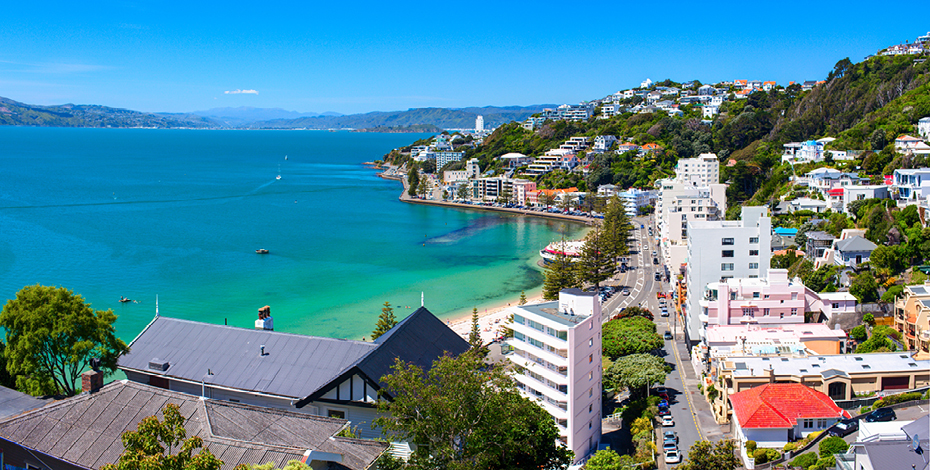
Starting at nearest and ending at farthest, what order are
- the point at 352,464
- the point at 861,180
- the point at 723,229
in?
the point at 352,464, the point at 723,229, the point at 861,180

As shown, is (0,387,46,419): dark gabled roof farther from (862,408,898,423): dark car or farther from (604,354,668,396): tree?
(862,408,898,423): dark car

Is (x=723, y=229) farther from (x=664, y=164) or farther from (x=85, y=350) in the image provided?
(x=664, y=164)

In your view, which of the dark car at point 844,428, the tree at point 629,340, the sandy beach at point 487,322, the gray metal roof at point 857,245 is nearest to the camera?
the dark car at point 844,428

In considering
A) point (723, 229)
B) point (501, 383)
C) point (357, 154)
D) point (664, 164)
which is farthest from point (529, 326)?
point (357, 154)

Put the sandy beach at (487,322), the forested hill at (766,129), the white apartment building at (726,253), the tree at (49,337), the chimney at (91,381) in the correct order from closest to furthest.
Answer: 1. the chimney at (91,381)
2. the tree at (49,337)
3. the white apartment building at (726,253)
4. the sandy beach at (487,322)
5. the forested hill at (766,129)

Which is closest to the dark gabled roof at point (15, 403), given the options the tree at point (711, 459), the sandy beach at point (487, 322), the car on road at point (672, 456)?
the tree at point (711, 459)

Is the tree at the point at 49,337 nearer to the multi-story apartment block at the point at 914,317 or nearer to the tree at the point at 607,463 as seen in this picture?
the tree at the point at 607,463
